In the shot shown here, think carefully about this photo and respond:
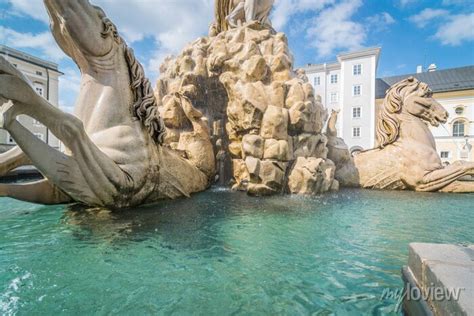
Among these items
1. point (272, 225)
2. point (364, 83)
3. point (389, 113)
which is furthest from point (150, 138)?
point (364, 83)

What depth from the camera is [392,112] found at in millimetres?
7203

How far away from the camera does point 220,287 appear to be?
1720 mm

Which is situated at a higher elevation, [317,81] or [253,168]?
[317,81]

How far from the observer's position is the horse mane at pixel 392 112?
702 cm

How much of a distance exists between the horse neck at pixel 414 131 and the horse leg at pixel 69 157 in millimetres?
7373

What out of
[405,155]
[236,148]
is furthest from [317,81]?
[236,148]

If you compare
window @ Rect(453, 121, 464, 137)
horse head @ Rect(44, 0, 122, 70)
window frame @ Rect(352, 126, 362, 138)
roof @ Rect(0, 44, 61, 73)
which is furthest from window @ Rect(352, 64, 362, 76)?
roof @ Rect(0, 44, 61, 73)

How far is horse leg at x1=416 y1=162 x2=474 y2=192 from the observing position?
605 centimetres

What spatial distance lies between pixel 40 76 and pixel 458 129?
150ft

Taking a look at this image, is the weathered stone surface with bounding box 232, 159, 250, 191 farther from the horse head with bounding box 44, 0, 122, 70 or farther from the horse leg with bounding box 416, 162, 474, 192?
the horse leg with bounding box 416, 162, 474, 192

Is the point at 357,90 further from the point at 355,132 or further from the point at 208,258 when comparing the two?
the point at 208,258

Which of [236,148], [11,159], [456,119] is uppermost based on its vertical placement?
[456,119]

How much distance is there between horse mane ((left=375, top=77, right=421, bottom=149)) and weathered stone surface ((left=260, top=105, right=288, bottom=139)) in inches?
144

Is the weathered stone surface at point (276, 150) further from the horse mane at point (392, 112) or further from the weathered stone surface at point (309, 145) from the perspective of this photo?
the horse mane at point (392, 112)
